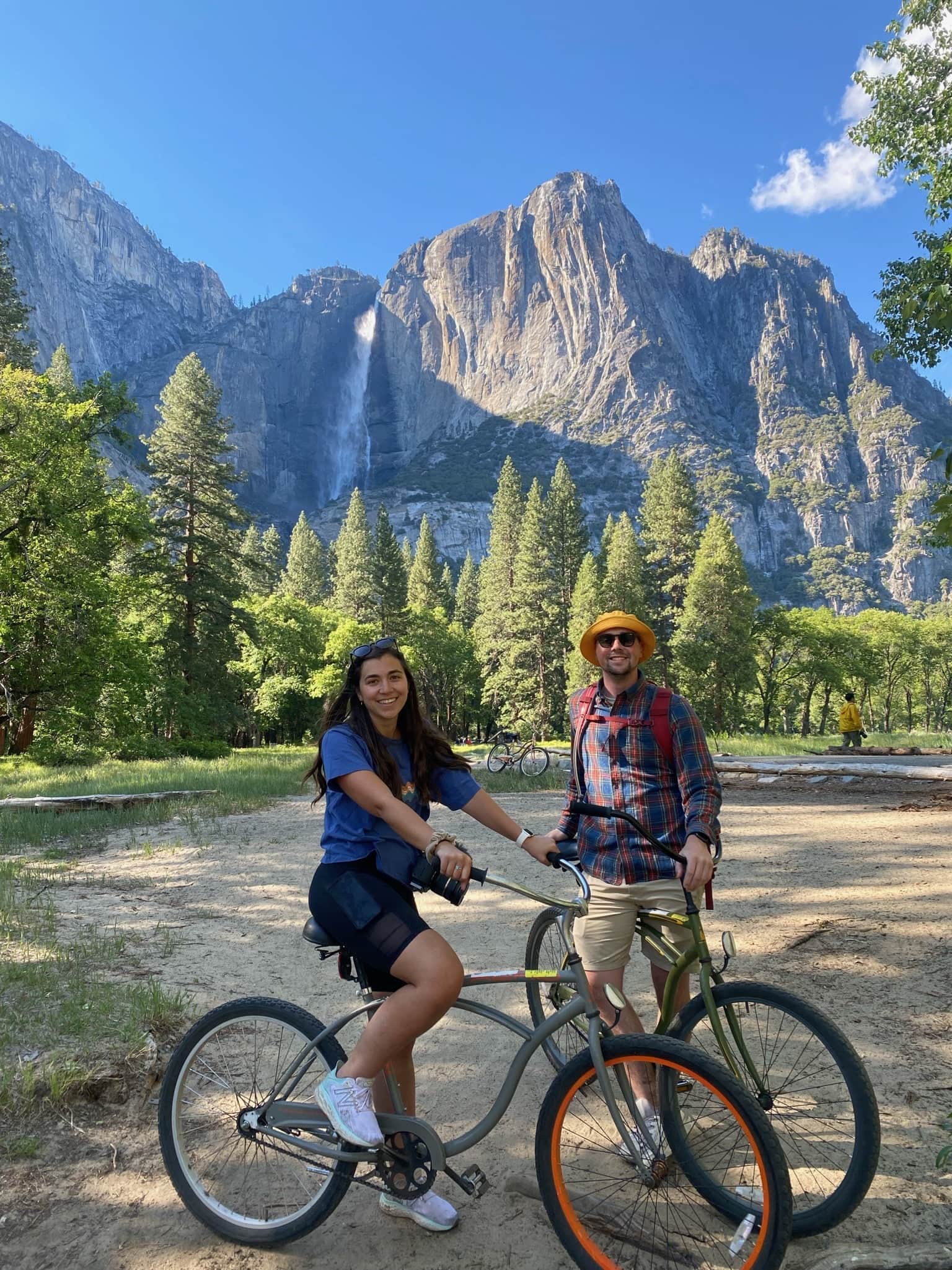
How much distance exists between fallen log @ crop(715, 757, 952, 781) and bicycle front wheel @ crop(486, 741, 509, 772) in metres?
6.46

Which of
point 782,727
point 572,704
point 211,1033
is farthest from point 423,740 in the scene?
point 782,727

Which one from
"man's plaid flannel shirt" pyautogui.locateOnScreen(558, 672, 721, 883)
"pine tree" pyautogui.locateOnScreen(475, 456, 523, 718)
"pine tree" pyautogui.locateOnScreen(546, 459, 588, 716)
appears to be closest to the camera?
"man's plaid flannel shirt" pyautogui.locateOnScreen(558, 672, 721, 883)

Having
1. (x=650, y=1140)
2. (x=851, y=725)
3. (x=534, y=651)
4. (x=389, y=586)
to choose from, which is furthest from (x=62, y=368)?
(x=650, y=1140)

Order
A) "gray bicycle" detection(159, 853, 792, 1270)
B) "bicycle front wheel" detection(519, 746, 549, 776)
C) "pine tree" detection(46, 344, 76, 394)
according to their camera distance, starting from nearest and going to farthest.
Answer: "gray bicycle" detection(159, 853, 792, 1270) → "bicycle front wheel" detection(519, 746, 549, 776) → "pine tree" detection(46, 344, 76, 394)

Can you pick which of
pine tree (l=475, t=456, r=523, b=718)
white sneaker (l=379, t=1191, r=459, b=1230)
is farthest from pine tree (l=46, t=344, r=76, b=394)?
white sneaker (l=379, t=1191, r=459, b=1230)

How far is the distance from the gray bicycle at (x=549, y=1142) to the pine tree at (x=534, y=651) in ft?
152

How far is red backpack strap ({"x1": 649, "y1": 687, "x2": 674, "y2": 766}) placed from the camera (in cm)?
314

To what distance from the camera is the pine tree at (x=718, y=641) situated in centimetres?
3903

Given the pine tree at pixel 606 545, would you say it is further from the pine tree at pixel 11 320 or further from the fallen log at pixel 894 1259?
the fallen log at pixel 894 1259

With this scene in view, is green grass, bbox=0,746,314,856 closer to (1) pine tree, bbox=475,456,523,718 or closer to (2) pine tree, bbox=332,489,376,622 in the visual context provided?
(1) pine tree, bbox=475,456,523,718

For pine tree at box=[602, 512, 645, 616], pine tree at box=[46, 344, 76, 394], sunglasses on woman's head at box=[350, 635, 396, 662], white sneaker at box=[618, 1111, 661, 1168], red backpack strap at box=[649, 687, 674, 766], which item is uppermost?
pine tree at box=[46, 344, 76, 394]

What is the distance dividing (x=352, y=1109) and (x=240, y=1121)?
0.65 meters

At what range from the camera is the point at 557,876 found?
27.9 feet

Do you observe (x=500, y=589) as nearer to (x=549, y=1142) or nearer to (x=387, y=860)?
(x=387, y=860)
